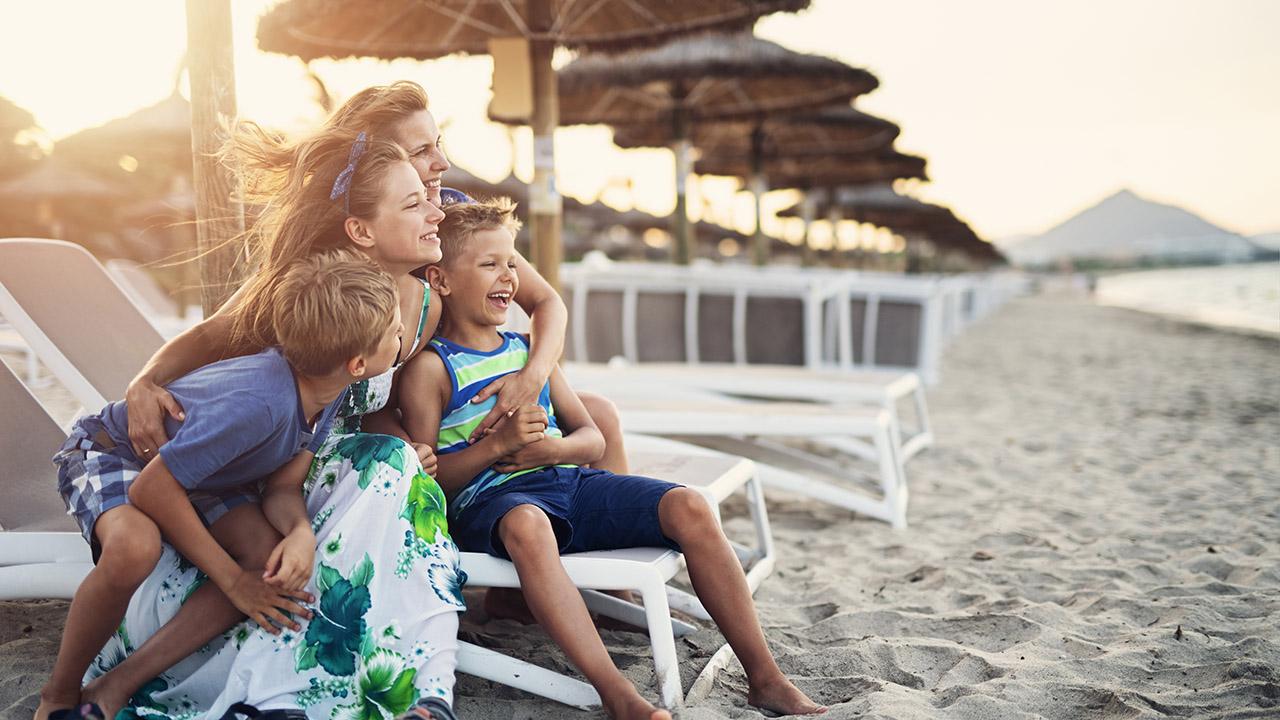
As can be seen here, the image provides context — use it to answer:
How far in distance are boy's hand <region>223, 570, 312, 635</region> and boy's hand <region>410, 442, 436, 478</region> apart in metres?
0.35

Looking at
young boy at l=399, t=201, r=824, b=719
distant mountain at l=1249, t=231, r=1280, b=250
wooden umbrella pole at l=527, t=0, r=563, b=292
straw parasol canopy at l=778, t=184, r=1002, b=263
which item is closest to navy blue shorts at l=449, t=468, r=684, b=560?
young boy at l=399, t=201, r=824, b=719

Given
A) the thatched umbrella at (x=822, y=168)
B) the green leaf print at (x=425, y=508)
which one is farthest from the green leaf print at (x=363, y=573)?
the thatched umbrella at (x=822, y=168)

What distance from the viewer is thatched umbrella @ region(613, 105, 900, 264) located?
33.9ft

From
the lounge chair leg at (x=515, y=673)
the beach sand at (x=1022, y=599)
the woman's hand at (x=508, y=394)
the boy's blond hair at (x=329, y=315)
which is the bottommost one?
the beach sand at (x=1022, y=599)

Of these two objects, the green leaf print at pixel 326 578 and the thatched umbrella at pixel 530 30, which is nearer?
the green leaf print at pixel 326 578

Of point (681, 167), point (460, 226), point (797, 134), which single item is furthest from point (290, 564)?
point (797, 134)

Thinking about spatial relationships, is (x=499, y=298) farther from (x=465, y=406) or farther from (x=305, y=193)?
(x=305, y=193)

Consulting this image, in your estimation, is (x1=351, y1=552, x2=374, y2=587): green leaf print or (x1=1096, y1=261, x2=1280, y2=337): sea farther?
(x1=1096, y1=261, x2=1280, y2=337): sea

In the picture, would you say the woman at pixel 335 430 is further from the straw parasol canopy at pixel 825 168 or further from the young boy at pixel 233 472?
the straw parasol canopy at pixel 825 168

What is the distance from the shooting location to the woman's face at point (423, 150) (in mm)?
2223

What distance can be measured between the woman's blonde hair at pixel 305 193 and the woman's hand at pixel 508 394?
441mm

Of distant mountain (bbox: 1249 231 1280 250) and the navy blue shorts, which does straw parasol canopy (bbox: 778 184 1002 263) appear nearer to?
the navy blue shorts

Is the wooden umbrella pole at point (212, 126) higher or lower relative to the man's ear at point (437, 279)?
higher

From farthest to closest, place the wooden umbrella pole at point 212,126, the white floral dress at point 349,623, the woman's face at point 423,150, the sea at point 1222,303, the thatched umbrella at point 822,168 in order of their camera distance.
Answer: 1. the sea at point 1222,303
2. the thatched umbrella at point 822,168
3. the wooden umbrella pole at point 212,126
4. the woman's face at point 423,150
5. the white floral dress at point 349,623
